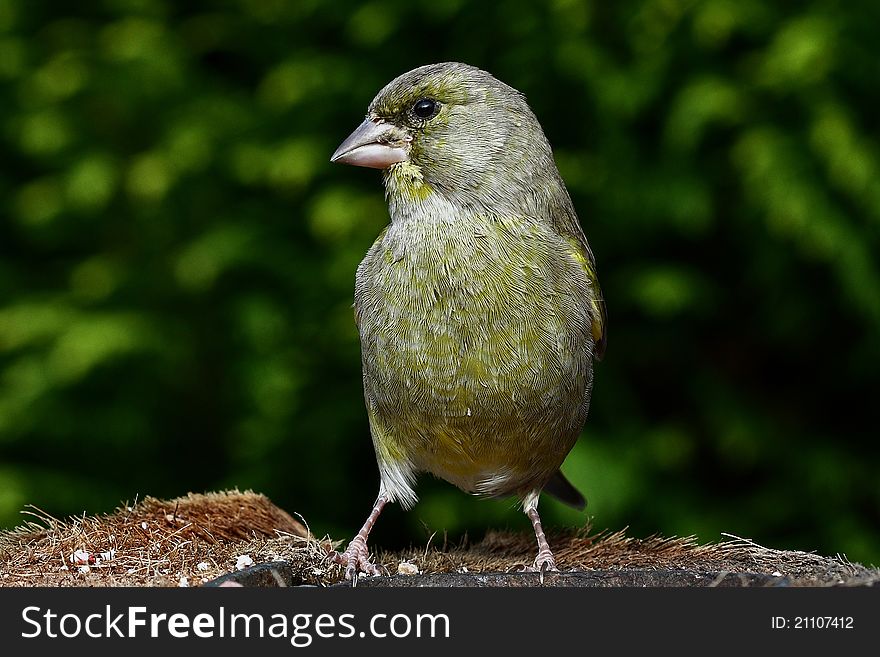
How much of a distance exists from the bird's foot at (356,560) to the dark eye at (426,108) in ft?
4.24

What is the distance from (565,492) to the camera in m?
3.70

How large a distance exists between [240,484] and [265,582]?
2.74 meters

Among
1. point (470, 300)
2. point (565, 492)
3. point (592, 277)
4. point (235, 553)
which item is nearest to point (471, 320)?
point (470, 300)

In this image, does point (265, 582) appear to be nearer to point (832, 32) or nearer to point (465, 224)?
Answer: point (465, 224)

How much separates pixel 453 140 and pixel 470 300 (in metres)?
0.54

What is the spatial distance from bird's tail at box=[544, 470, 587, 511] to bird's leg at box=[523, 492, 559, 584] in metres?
0.33

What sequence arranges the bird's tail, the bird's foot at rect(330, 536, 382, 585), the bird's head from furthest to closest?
the bird's tail, the bird's head, the bird's foot at rect(330, 536, 382, 585)

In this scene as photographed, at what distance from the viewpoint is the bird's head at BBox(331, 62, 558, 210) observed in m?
3.13

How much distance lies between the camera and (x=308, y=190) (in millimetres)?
5238

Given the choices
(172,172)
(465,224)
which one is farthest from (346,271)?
(465,224)

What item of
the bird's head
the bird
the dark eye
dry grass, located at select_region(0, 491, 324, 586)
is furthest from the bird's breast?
dry grass, located at select_region(0, 491, 324, 586)

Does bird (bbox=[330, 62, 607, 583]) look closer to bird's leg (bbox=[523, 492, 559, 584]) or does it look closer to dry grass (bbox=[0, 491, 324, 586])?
bird's leg (bbox=[523, 492, 559, 584])

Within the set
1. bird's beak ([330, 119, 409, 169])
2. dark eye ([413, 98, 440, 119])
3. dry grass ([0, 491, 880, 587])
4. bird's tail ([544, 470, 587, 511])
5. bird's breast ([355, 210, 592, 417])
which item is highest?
dark eye ([413, 98, 440, 119])
